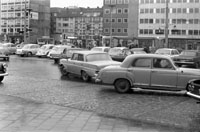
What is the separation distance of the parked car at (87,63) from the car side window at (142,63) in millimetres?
3201

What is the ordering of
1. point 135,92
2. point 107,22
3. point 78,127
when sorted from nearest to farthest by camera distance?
point 78,127
point 135,92
point 107,22

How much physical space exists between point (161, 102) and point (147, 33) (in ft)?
282

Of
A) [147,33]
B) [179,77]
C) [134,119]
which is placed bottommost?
[134,119]

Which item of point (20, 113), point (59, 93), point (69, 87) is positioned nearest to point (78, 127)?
point (20, 113)

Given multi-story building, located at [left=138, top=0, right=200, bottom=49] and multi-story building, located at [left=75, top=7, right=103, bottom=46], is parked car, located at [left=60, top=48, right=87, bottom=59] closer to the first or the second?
multi-story building, located at [left=138, top=0, right=200, bottom=49]

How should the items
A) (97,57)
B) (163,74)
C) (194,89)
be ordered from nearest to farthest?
(194,89), (163,74), (97,57)

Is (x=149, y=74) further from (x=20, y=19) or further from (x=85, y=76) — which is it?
(x=20, y=19)

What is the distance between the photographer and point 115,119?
25.5 ft

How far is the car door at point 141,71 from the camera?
11.7m

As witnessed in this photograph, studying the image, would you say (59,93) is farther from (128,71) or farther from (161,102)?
(161,102)

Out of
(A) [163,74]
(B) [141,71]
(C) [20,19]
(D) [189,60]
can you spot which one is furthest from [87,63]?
(C) [20,19]

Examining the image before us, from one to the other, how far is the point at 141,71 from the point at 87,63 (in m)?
4.50

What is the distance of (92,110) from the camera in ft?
28.9

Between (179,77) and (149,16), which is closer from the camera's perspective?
(179,77)
